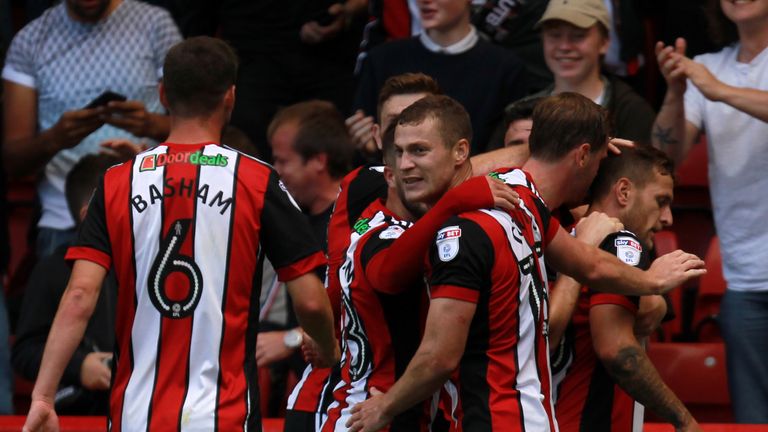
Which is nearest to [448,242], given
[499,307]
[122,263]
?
[499,307]

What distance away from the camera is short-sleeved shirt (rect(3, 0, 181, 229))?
282 inches

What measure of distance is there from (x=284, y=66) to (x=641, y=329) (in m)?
3.59

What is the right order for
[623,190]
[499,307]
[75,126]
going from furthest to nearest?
[75,126] < [623,190] < [499,307]

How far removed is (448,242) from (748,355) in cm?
238

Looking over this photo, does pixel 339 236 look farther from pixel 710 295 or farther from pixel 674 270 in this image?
pixel 710 295

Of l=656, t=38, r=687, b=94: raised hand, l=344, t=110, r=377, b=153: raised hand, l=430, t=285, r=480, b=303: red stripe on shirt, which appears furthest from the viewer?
l=344, t=110, r=377, b=153: raised hand

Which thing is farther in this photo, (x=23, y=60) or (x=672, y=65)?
(x=23, y=60)

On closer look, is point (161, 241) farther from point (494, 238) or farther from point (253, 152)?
point (253, 152)

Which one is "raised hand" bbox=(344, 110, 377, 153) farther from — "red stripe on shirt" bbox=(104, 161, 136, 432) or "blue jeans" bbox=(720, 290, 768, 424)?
"red stripe on shirt" bbox=(104, 161, 136, 432)

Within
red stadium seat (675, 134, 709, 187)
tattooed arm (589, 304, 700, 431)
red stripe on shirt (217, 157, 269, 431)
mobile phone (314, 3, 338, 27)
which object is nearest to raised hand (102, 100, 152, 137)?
mobile phone (314, 3, 338, 27)

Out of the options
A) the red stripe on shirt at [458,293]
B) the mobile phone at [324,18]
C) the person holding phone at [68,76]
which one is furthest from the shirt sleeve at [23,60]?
the red stripe on shirt at [458,293]

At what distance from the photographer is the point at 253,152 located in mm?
6488

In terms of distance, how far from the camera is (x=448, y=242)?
411cm

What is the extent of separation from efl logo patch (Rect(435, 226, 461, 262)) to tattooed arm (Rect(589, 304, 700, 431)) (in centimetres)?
74
